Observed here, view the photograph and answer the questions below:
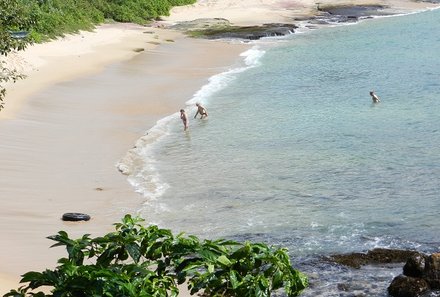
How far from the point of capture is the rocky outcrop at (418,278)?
38.8 ft

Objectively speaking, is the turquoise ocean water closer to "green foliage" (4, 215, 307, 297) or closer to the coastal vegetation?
"green foliage" (4, 215, 307, 297)

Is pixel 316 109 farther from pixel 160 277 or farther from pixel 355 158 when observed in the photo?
pixel 160 277

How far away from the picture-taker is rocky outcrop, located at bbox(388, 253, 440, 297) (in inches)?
465

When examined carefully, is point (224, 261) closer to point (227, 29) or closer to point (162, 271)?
point (162, 271)

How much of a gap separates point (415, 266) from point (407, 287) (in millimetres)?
534

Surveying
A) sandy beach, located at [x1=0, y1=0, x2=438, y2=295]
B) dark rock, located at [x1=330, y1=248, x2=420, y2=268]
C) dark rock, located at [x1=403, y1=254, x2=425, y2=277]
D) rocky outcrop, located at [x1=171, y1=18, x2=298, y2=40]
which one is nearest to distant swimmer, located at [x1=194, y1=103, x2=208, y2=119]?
sandy beach, located at [x1=0, y1=0, x2=438, y2=295]

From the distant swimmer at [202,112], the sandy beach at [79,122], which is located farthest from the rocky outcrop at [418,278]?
the distant swimmer at [202,112]

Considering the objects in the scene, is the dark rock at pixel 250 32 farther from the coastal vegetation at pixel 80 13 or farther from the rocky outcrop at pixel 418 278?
the rocky outcrop at pixel 418 278

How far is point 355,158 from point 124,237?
16107 mm

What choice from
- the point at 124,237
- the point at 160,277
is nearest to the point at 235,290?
the point at 160,277

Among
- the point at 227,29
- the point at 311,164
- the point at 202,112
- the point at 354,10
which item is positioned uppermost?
the point at 354,10

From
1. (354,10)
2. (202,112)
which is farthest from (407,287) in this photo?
(354,10)

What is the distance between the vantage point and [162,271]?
223 inches

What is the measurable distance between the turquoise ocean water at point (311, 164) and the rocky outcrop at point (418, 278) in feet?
1.37
